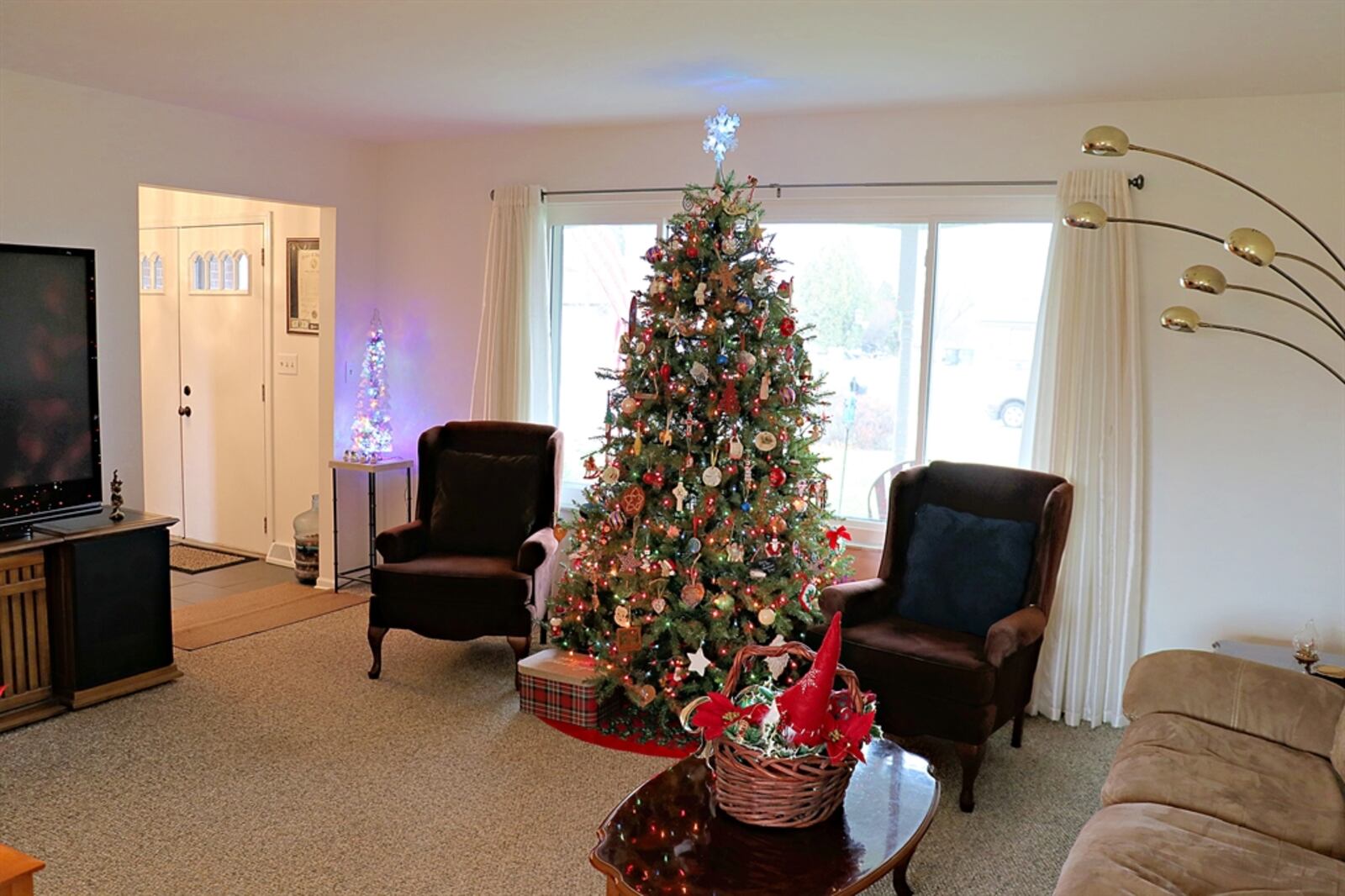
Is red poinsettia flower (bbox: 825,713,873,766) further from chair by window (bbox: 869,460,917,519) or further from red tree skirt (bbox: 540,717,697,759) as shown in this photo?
chair by window (bbox: 869,460,917,519)

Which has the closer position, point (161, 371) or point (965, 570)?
point (965, 570)

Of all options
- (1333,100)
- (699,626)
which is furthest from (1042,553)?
(1333,100)

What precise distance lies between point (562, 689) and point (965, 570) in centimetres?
169

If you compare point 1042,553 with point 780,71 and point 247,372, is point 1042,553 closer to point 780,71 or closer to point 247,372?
point 780,71

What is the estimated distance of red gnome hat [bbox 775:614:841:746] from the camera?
93.1 inches

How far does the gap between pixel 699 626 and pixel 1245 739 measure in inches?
73.3

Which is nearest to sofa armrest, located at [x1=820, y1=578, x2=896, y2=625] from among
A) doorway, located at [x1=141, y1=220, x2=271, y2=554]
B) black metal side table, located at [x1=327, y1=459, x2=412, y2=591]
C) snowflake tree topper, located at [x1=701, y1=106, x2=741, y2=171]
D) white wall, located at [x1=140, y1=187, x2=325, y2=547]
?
snowflake tree topper, located at [x1=701, y1=106, x2=741, y2=171]

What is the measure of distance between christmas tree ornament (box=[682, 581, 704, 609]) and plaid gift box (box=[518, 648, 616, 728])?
498 mm

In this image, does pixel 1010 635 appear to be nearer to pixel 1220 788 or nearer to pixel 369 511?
pixel 1220 788

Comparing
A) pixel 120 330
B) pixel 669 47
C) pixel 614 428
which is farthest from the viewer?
pixel 120 330

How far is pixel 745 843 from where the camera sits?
7.72 feet

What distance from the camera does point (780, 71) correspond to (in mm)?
3916

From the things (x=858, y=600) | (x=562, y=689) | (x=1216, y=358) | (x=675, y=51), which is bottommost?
(x=562, y=689)

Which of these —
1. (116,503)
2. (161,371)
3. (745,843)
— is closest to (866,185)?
(745,843)
